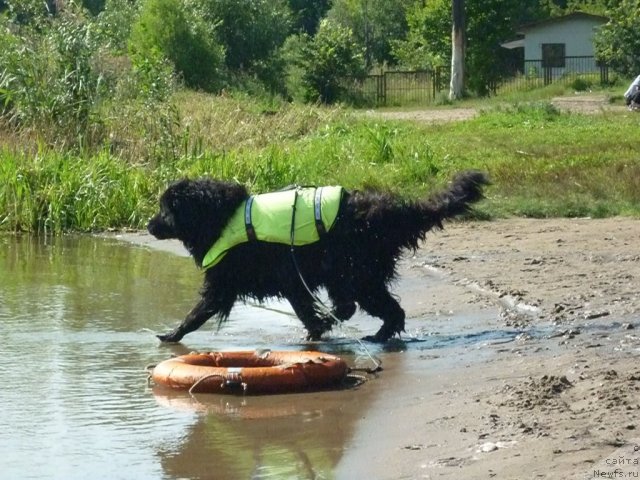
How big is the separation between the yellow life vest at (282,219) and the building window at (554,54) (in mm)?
49427

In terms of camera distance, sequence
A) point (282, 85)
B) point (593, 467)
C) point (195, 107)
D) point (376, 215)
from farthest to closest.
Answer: point (282, 85)
point (195, 107)
point (376, 215)
point (593, 467)

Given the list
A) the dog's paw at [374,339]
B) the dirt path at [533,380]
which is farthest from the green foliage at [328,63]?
the dog's paw at [374,339]

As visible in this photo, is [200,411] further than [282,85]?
No

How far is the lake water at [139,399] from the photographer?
20.8 feet

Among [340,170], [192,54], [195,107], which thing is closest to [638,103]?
[340,170]

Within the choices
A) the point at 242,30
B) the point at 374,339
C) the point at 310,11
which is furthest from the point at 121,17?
the point at 374,339

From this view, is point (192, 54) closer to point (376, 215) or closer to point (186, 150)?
point (186, 150)

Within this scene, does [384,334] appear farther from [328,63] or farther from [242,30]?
[242,30]

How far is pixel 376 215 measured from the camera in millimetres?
9047

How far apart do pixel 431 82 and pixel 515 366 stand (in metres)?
45.2

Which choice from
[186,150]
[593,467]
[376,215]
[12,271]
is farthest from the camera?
[186,150]

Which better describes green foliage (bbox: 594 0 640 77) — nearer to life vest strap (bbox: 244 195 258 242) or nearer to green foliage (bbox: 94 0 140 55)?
green foliage (bbox: 94 0 140 55)

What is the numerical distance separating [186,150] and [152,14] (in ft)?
80.2

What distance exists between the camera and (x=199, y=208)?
9172mm
